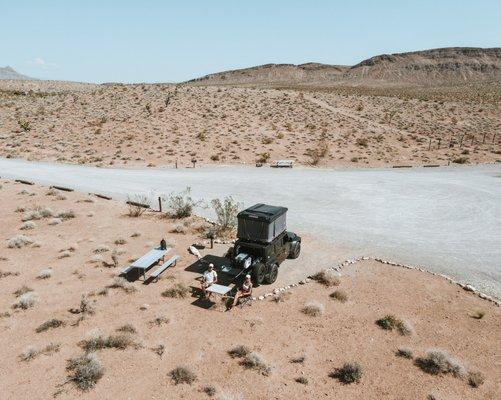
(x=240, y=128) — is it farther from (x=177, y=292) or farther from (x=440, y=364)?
(x=440, y=364)

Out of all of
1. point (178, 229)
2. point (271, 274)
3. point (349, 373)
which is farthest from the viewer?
point (178, 229)

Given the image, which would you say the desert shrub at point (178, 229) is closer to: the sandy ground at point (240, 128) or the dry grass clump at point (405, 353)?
the dry grass clump at point (405, 353)

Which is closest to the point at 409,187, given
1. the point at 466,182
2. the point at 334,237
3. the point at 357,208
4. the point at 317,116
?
the point at 466,182

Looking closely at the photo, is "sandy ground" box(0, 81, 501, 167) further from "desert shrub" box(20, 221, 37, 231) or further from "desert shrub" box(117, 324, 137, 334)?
"desert shrub" box(117, 324, 137, 334)

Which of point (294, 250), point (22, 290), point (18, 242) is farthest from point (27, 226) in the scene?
point (294, 250)

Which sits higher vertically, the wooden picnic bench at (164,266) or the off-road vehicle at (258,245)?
the off-road vehicle at (258,245)

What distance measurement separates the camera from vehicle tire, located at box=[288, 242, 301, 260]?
1563 centimetres

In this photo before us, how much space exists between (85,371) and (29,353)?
6.50 feet

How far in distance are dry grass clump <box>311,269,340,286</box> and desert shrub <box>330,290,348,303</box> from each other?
28.7 inches

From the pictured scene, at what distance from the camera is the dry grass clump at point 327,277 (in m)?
14.1

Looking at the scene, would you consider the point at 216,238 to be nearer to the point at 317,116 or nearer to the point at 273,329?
the point at 273,329

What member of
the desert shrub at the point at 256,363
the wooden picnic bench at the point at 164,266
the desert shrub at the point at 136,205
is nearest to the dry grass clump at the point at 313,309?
the desert shrub at the point at 256,363

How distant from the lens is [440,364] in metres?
9.78

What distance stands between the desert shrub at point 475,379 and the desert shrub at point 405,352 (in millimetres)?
1415
